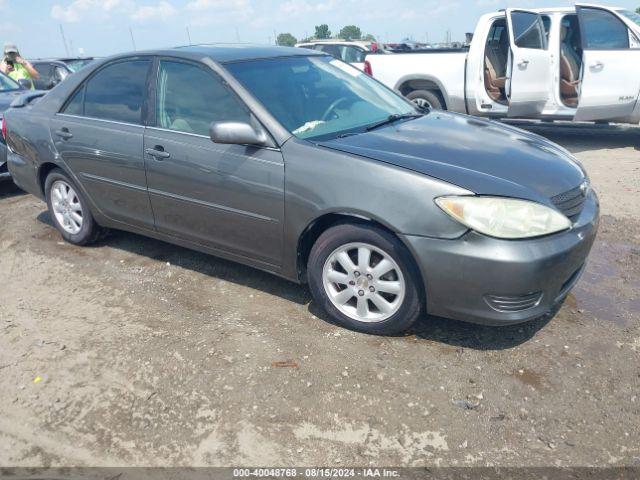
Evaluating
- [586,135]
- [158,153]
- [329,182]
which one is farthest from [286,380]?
[586,135]

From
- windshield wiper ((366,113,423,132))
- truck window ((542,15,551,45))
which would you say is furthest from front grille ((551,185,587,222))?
truck window ((542,15,551,45))

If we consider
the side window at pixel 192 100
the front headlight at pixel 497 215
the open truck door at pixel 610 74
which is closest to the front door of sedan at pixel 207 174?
the side window at pixel 192 100

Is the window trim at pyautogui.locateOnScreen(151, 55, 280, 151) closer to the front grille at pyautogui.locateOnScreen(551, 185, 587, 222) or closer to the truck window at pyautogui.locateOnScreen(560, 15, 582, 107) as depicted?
the front grille at pyautogui.locateOnScreen(551, 185, 587, 222)

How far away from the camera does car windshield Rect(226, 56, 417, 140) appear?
11.4 feet

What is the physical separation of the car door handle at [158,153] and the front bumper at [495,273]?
182 centimetres

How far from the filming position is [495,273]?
2.78 m

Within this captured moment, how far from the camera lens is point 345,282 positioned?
10.7 feet

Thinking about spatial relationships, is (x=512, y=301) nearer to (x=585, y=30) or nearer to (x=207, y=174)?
(x=207, y=174)

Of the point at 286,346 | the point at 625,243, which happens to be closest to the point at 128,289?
the point at 286,346

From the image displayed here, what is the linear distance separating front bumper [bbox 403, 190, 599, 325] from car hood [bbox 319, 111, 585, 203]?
27 centimetres

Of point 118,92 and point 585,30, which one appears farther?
point 585,30

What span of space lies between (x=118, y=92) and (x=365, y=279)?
8.13 feet

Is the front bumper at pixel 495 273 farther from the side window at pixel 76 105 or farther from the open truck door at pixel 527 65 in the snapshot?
the open truck door at pixel 527 65

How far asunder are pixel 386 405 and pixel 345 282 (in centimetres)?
81
